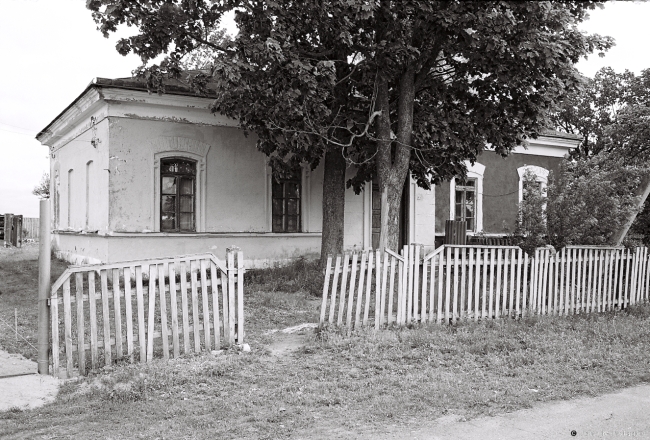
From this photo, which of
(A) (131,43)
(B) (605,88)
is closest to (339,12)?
(A) (131,43)

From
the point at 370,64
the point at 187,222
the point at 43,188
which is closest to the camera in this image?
the point at 370,64

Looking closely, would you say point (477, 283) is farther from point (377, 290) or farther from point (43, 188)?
point (43, 188)

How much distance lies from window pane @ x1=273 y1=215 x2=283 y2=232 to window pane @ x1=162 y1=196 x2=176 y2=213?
9.39 ft

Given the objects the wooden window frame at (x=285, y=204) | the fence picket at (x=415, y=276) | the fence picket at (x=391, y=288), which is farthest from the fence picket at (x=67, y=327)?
the wooden window frame at (x=285, y=204)

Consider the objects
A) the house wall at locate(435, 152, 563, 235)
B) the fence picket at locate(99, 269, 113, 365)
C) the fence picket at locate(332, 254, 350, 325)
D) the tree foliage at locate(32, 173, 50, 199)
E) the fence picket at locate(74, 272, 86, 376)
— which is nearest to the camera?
the fence picket at locate(74, 272, 86, 376)

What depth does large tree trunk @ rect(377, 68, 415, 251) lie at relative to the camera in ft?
37.3

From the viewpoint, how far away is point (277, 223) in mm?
16594

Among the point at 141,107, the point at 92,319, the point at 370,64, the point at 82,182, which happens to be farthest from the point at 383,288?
the point at 82,182

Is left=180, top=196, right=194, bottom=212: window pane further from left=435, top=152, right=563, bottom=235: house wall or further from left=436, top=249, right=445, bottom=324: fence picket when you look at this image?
left=435, top=152, right=563, bottom=235: house wall

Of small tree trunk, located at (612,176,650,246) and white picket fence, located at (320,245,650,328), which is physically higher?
small tree trunk, located at (612,176,650,246)

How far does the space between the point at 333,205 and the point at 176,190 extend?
4.24 meters

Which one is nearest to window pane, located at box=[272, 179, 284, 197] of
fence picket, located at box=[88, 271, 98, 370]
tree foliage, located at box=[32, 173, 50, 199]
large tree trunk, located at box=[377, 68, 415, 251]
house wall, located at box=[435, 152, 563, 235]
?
large tree trunk, located at box=[377, 68, 415, 251]

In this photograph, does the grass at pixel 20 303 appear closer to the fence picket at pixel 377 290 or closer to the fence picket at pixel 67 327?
the fence picket at pixel 67 327

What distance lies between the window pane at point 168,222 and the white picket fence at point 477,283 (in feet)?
21.1
